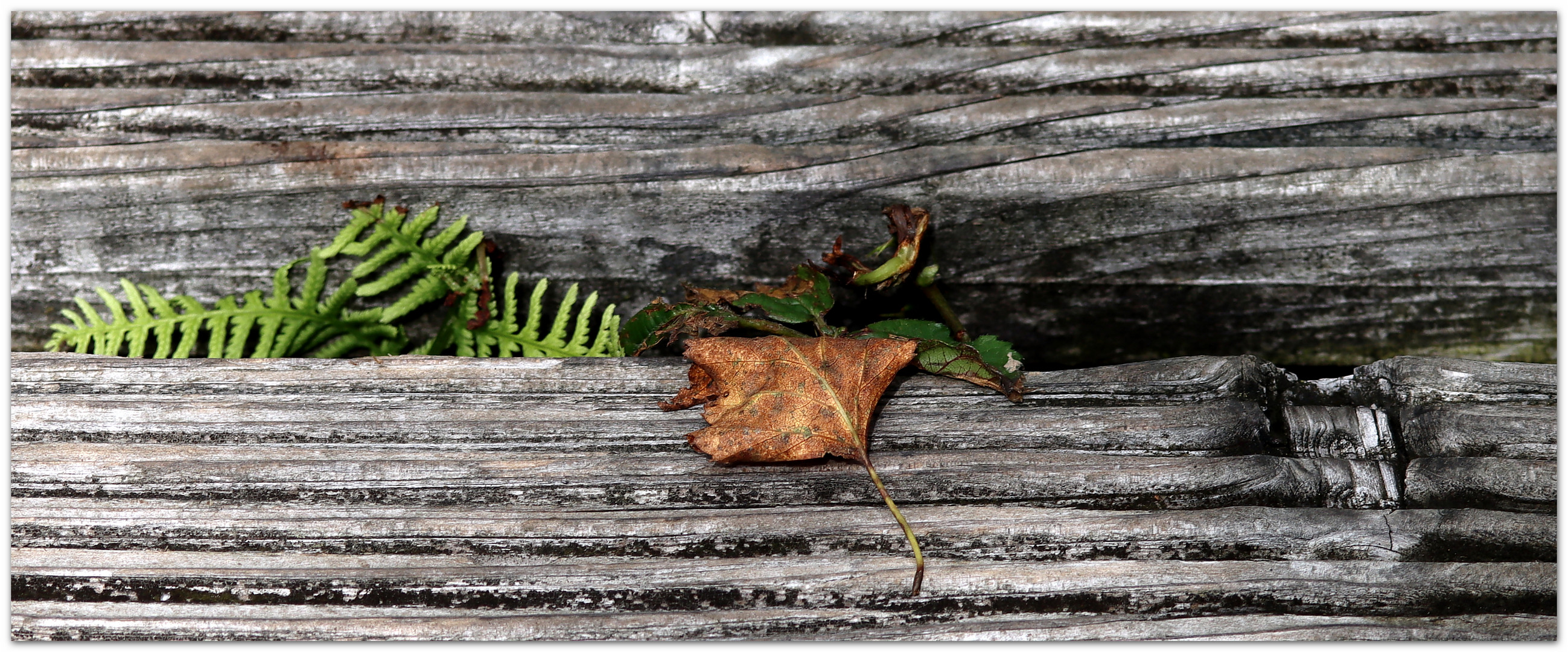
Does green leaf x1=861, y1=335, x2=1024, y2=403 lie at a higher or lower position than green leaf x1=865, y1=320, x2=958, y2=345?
lower

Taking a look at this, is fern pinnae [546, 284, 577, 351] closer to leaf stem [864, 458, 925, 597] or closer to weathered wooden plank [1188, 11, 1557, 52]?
leaf stem [864, 458, 925, 597]

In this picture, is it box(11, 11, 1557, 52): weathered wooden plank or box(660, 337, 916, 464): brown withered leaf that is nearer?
box(660, 337, 916, 464): brown withered leaf

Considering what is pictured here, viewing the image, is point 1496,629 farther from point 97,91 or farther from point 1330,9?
point 97,91

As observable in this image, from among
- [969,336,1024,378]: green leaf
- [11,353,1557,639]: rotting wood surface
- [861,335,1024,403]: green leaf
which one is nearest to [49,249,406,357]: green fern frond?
[11,353,1557,639]: rotting wood surface

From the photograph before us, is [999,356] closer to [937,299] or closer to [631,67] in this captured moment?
[937,299]

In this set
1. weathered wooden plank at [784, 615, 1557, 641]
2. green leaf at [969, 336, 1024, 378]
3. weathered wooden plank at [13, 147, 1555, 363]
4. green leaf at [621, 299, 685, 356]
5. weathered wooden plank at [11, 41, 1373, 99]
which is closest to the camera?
weathered wooden plank at [784, 615, 1557, 641]

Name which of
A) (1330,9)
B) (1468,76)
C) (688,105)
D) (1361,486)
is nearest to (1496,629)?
(1361,486)
